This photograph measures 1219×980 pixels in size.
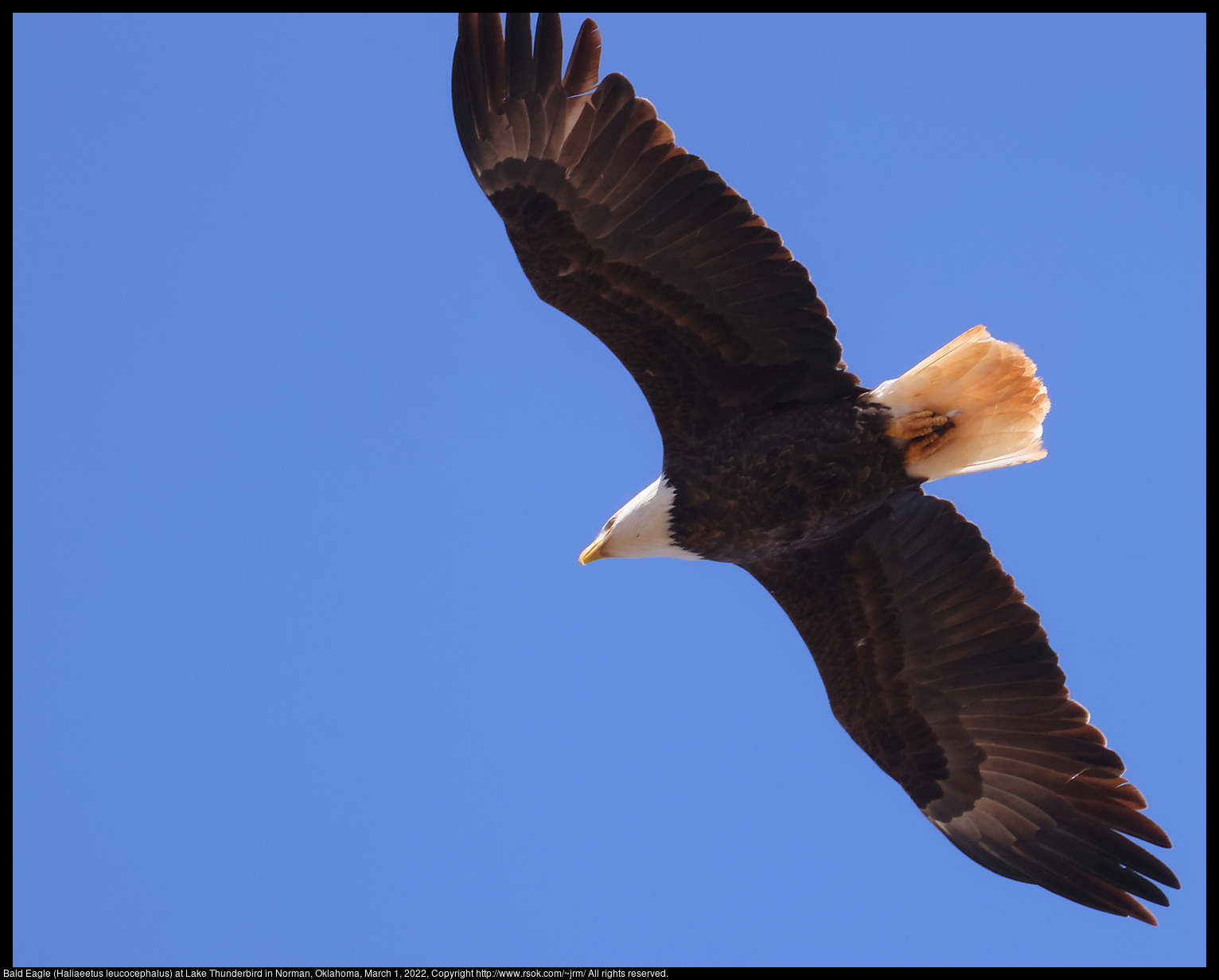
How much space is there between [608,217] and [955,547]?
2.38m

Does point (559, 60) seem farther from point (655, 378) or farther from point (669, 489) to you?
point (669, 489)

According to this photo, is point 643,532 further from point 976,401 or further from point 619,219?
point 976,401

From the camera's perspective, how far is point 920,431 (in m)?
5.86

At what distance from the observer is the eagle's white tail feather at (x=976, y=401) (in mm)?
5848

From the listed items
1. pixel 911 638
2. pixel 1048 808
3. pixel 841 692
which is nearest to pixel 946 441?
pixel 911 638

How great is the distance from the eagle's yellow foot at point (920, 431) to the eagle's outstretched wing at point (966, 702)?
275 millimetres

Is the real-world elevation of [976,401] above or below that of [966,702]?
above

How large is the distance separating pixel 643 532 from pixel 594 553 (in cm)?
30

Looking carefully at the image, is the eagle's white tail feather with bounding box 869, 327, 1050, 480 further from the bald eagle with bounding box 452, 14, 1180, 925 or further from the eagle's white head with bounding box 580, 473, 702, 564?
the eagle's white head with bounding box 580, 473, 702, 564

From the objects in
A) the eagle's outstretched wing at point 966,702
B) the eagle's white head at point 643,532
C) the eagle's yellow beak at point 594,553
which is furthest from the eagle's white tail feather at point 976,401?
the eagle's yellow beak at point 594,553

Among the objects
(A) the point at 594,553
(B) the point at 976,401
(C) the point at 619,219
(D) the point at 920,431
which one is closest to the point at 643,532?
(A) the point at 594,553

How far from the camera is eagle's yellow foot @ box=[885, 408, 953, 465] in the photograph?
19.1ft

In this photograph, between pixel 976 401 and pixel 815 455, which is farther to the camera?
pixel 976 401

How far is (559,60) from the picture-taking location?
530 cm
